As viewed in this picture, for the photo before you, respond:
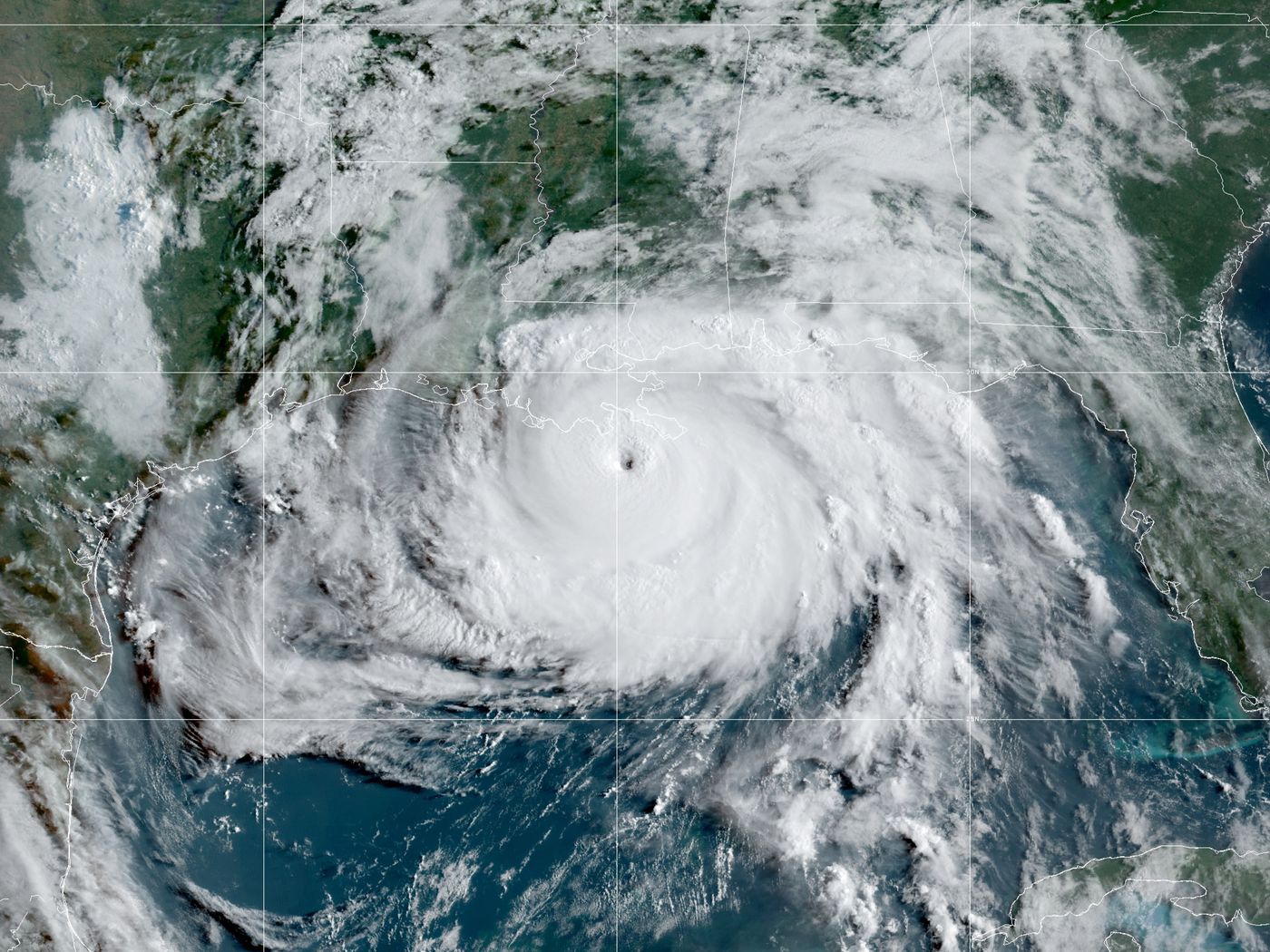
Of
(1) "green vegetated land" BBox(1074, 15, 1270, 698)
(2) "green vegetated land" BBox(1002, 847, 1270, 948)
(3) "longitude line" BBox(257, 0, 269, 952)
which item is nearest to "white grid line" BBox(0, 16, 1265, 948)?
(3) "longitude line" BBox(257, 0, 269, 952)

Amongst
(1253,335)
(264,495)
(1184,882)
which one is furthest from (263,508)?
(1253,335)

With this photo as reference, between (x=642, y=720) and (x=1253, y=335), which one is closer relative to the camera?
(x=642, y=720)

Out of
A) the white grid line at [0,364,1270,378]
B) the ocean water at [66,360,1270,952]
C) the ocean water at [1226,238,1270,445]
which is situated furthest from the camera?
the ocean water at [1226,238,1270,445]

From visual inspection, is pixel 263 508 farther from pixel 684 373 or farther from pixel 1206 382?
pixel 1206 382

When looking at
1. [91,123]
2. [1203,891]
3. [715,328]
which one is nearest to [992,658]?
[1203,891]

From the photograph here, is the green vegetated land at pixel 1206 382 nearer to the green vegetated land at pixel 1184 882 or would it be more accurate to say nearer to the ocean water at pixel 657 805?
the ocean water at pixel 657 805

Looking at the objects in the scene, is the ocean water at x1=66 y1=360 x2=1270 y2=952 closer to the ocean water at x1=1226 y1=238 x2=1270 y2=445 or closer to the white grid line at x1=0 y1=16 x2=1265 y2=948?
the white grid line at x1=0 y1=16 x2=1265 y2=948

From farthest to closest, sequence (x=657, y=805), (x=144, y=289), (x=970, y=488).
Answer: (x=144, y=289), (x=970, y=488), (x=657, y=805)
